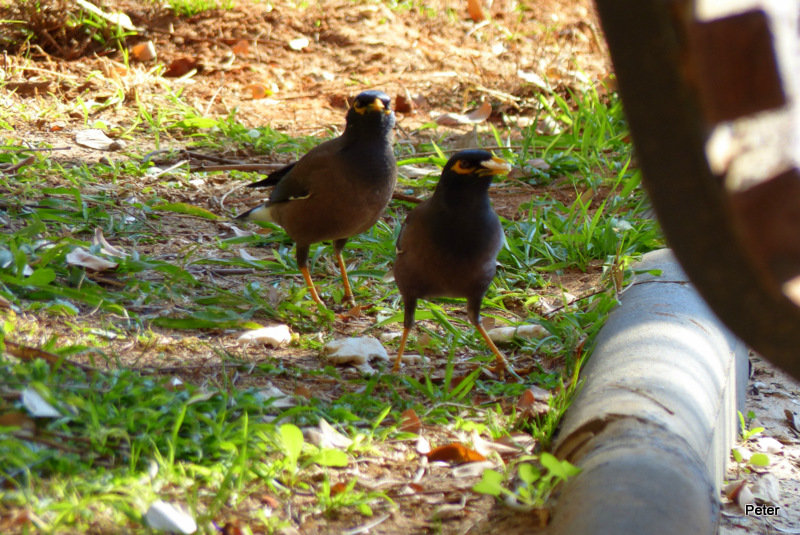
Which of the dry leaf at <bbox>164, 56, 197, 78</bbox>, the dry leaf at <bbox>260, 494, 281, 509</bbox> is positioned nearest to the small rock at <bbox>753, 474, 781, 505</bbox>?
the dry leaf at <bbox>260, 494, 281, 509</bbox>

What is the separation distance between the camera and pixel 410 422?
9.87ft

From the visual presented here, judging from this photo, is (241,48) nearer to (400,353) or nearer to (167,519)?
(400,353)

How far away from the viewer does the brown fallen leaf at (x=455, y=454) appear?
281cm

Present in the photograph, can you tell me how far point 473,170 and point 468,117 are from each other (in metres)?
3.88

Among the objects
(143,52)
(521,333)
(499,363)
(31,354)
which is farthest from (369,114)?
(143,52)

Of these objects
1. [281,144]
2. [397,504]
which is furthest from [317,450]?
[281,144]

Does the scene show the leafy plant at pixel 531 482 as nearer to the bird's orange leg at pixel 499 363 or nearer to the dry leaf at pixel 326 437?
the dry leaf at pixel 326 437

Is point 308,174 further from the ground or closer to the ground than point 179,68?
further from the ground

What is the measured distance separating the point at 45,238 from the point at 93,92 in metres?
3.17

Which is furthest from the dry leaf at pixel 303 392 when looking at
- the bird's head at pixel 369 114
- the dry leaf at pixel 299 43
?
the dry leaf at pixel 299 43

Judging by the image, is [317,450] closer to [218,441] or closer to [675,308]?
[218,441]

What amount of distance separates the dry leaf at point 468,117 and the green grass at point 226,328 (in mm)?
677

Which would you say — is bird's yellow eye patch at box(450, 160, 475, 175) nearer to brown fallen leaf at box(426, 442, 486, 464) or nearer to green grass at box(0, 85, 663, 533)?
green grass at box(0, 85, 663, 533)

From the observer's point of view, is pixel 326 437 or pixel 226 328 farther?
pixel 226 328
